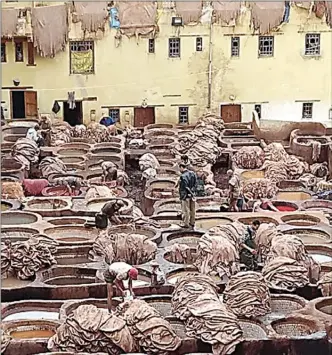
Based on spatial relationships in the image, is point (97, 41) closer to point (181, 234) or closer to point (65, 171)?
point (65, 171)

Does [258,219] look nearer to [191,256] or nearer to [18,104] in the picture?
[191,256]

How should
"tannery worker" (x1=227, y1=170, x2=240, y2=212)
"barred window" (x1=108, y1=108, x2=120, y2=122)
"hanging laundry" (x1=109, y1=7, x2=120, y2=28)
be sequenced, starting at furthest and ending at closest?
"barred window" (x1=108, y1=108, x2=120, y2=122)
"hanging laundry" (x1=109, y1=7, x2=120, y2=28)
"tannery worker" (x1=227, y1=170, x2=240, y2=212)

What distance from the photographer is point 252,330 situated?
33.0 feet

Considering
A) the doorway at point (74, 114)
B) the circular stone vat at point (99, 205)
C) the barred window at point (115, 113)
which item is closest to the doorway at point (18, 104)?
the doorway at point (74, 114)

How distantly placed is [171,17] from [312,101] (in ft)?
18.9

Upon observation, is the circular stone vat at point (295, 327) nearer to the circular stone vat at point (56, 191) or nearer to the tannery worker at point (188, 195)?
the tannery worker at point (188, 195)

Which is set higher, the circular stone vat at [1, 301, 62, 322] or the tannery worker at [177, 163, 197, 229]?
the tannery worker at [177, 163, 197, 229]

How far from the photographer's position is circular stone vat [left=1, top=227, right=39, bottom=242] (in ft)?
44.9

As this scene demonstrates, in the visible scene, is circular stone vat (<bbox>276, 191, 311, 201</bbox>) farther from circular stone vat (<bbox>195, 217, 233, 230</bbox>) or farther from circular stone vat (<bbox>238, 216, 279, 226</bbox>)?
circular stone vat (<bbox>195, 217, 233, 230</bbox>)

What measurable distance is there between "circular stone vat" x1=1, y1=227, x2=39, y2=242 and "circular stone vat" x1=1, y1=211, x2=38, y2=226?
0.75 metres

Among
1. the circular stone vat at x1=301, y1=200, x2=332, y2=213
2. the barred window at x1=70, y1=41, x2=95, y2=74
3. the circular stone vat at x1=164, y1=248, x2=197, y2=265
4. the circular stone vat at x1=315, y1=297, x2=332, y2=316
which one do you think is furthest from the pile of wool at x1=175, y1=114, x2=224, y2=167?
the circular stone vat at x1=315, y1=297, x2=332, y2=316

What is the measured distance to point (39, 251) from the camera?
12250 millimetres

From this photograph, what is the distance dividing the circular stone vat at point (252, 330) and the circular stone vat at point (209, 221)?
445 centimetres

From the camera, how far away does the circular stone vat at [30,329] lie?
10.0 meters
